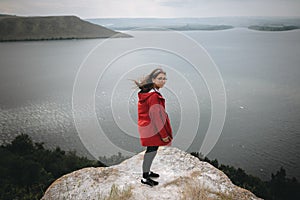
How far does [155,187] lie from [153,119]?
1.24 meters

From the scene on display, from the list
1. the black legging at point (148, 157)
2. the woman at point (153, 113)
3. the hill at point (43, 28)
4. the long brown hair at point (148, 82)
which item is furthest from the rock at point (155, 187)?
the hill at point (43, 28)

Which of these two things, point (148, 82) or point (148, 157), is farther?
point (148, 157)

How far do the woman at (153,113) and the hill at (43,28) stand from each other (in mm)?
85880

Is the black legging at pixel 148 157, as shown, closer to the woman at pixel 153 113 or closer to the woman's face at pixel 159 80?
the woman at pixel 153 113

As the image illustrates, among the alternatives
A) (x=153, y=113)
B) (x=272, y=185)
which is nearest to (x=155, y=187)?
(x=153, y=113)

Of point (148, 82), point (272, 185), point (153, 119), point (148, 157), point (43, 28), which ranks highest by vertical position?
point (43, 28)

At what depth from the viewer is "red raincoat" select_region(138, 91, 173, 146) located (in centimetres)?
387

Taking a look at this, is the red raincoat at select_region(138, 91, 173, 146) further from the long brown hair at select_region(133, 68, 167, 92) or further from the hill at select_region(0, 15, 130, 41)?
the hill at select_region(0, 15, 130, 41)

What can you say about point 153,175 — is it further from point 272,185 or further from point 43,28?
point 43,28

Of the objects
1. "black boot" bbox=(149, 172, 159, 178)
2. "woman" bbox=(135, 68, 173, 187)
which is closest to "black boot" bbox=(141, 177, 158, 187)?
"black boot" bbox=(149, 172, 159, 178)

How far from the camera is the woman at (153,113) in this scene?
3.88 meters

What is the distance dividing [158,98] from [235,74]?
63232mm

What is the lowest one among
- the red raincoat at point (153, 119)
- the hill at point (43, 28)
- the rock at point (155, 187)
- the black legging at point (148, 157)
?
the rock at point (155, 187)

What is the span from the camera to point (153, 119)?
3941 millimetres
